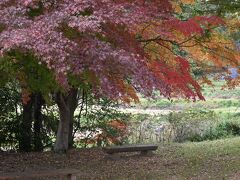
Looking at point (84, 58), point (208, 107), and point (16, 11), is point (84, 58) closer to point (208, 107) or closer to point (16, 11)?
point (16, 11)

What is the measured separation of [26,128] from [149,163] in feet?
13.3

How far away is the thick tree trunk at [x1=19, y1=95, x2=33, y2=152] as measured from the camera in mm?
11984

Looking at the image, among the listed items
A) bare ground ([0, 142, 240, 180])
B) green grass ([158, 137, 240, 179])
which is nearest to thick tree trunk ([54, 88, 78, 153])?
bare ground ([0, 142, 240, 180])

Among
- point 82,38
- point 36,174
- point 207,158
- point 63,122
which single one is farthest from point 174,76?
point 63,122

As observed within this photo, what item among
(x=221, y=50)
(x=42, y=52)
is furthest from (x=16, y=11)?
(x=221, y=50)

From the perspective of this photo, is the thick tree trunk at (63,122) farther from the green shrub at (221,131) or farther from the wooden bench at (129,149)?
the green shrub at (221,131)

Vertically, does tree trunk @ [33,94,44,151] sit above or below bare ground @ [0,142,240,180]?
above

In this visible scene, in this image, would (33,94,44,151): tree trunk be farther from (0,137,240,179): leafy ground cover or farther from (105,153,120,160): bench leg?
(105,153,120,160): bench leg

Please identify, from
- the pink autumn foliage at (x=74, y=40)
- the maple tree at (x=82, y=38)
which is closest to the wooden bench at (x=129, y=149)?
the maple tree at (x=82, y=38)

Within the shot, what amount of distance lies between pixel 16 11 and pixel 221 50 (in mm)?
5753

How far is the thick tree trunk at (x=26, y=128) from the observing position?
1198 centimetres

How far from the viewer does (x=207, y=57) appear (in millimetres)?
9875

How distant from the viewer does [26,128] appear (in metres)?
12.0

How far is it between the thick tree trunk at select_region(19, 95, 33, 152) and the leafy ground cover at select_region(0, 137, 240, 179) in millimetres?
745
